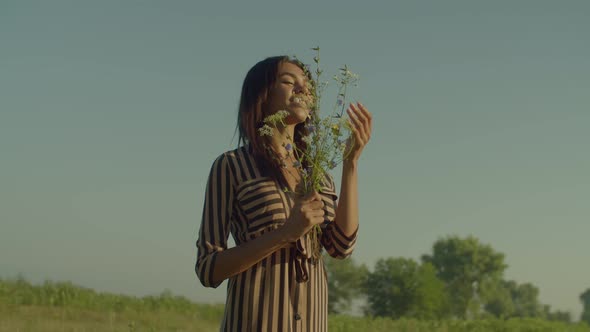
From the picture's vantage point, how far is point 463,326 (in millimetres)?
14797

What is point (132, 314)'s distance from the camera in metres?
13.8

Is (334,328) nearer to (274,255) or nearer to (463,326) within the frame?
(463,326)

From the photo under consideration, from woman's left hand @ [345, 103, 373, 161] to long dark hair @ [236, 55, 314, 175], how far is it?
0.40 m

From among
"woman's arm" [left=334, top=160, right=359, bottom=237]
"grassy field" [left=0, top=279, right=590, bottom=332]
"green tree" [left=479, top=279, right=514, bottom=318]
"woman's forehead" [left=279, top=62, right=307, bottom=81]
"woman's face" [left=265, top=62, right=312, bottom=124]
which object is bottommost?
"grassy field" [left=0, top=279, right=590, bottom=332]

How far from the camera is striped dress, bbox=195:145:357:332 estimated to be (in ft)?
11.5

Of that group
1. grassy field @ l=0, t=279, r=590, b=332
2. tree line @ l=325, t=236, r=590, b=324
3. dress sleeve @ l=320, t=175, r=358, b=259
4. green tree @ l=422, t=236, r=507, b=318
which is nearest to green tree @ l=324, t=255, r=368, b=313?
tree line @ l=325, t=236, r=590, b=324

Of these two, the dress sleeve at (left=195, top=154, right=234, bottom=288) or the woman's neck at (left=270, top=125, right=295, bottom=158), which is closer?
the dress sleeve at (left=195, top=154, right=234, bottom=288)

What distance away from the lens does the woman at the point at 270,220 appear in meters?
3.43

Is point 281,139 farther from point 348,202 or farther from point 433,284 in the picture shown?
point 433,284

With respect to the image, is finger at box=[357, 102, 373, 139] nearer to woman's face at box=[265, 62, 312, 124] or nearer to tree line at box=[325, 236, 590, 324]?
woman's face at box=[265, 62, 312, 124]

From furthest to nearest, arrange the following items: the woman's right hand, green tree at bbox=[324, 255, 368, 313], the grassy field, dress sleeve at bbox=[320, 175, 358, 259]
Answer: green tree at bbox=[324, 255, 368, 313], the grassy field, dress sleeve at bbox=[320, 175, 358, 259], the woman's right hand

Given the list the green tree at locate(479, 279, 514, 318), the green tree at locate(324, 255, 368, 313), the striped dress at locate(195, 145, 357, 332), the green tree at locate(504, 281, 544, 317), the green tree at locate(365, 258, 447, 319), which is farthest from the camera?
the green tree at locate(504, 281, 544, 317)

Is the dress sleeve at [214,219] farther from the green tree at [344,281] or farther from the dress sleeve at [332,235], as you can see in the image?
the green tree at [344,281]

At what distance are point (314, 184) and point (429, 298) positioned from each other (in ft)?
140
